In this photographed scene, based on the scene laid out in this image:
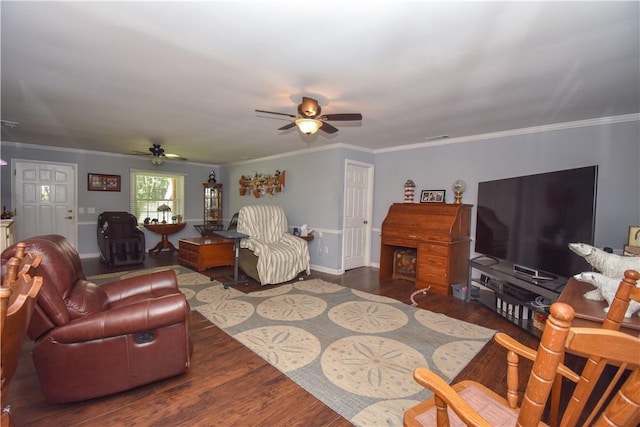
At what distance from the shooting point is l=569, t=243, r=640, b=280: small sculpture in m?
1.78

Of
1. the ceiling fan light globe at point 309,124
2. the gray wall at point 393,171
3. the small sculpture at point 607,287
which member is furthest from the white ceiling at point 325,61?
the small sculpture at point 607,287

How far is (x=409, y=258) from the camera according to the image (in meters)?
4.73

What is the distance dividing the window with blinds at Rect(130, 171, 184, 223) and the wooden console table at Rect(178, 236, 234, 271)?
2328mm

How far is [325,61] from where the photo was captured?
211cm

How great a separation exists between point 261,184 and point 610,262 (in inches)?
226

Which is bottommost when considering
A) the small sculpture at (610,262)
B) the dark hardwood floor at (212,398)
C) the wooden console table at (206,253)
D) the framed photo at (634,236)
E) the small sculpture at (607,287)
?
the dark hardwood floor at (212,398)

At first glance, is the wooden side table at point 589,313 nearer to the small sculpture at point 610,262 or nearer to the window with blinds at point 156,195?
the small sculpture at point 610,262

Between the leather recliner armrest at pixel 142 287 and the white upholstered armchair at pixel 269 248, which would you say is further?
the white upholstered armchair at pixel 269 248

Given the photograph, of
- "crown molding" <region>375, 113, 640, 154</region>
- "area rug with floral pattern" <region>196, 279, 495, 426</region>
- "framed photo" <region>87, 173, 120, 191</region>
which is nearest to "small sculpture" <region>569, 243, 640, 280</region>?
"area rug with floral pattern" <region>196, 279, 495, 426</region>

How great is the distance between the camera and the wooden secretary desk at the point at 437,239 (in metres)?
3.96

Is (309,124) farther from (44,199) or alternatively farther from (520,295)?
(44,199)

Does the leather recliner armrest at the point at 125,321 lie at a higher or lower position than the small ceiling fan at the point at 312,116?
lower

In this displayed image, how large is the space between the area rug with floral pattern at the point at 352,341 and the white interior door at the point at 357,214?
4.84 feet

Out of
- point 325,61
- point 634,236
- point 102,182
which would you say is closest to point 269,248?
point 325,61
